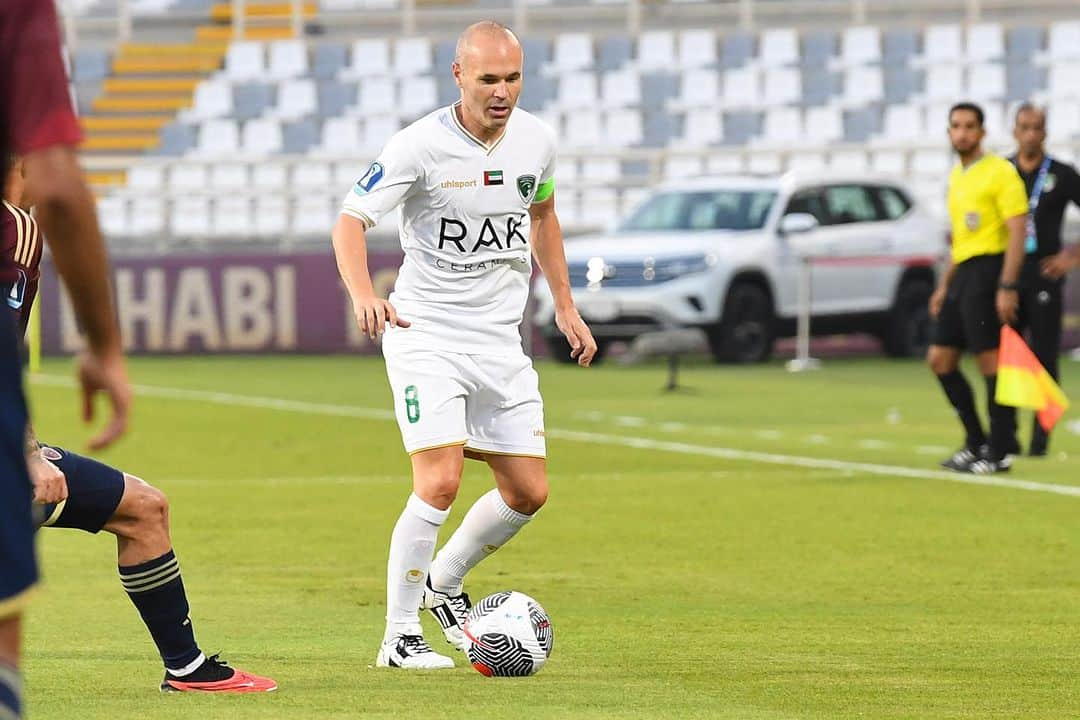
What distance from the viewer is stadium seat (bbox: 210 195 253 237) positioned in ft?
102

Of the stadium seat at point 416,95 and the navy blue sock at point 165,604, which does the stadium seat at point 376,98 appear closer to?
the stadium seat at point 416,95

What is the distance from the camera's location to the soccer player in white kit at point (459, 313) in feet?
24.2

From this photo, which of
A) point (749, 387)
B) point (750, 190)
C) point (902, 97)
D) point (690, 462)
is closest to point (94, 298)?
point (690, 462)

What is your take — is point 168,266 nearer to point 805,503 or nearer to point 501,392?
point 805,503

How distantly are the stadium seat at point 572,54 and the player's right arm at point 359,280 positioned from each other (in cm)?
2780

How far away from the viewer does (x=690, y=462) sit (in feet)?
50.1

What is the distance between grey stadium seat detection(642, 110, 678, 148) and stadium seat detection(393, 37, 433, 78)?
368 centimetres

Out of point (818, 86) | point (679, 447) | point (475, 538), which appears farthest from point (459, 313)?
point (818, 86)

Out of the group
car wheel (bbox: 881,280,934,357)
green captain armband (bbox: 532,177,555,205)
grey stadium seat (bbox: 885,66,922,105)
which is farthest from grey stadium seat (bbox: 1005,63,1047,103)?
green captain armband (bbox: 532,177,555,205)

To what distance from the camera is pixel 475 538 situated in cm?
777

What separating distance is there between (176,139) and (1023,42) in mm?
12500

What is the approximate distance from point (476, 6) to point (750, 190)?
40.6ft

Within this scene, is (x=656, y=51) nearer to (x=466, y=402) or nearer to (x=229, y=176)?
(x=229, y=176)

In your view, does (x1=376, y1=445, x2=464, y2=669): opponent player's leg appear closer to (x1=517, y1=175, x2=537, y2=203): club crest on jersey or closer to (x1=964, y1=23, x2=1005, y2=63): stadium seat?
(x1=517, y1=175, x2=537, y2=203): club crest on jersey
